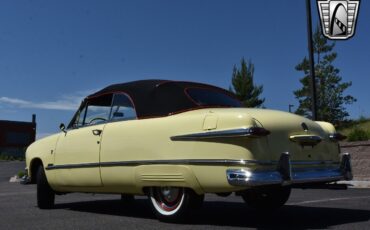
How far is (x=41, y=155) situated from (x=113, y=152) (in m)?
2.07

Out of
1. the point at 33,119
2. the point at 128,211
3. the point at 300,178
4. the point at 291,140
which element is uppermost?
the point at 33,119

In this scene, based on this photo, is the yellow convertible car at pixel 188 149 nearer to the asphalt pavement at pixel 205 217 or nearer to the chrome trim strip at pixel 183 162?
the chrome trim strip at pixel 183 162

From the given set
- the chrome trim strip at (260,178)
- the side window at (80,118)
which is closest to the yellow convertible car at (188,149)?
the chrome trim strip at (260,178)

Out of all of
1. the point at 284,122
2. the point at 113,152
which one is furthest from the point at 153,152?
the point at 284,122

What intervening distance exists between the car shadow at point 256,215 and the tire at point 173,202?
0.13 m

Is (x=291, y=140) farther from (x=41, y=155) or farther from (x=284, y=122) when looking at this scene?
(x=41, y=155)

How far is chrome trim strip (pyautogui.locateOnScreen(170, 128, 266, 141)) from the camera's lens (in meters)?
4.78

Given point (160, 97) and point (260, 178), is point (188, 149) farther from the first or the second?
point (160, 97)

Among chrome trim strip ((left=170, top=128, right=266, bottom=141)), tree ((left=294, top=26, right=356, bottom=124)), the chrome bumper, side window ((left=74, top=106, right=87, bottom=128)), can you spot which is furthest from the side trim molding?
tree ((left=294, top=26, right=356, bottom=124))

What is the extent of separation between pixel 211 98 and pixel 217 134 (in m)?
1.20

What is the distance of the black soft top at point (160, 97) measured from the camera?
224 inches

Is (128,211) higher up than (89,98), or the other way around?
(89,98)

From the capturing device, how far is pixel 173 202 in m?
5.49

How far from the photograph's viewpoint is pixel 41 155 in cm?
763
